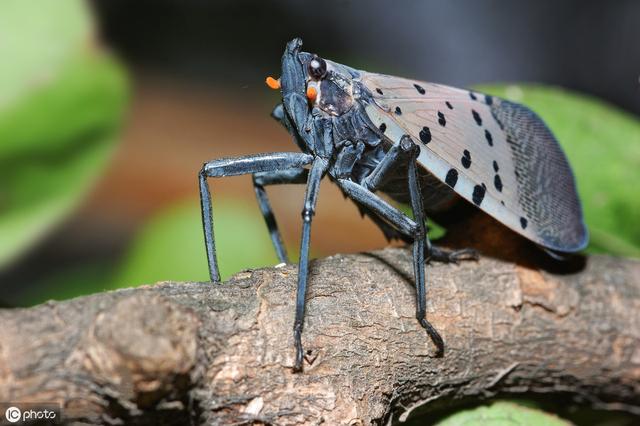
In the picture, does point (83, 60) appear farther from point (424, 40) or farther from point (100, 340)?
point (424, 40)

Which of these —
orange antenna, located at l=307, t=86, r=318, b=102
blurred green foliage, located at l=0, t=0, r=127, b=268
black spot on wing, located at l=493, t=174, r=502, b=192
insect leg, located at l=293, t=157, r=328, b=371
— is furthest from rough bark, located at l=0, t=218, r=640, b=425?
blurred green foliage, located at l=0, t=0, r=127, b=268

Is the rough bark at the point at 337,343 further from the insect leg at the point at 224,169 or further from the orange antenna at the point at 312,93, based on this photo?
the orange antenna at the point at 312,93

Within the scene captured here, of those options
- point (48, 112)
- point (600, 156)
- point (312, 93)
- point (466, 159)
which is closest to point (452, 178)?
point (466, 159)

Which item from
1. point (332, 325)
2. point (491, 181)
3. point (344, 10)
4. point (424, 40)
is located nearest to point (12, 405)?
point (332, 325)

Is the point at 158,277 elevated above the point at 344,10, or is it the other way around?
the point at 344,10

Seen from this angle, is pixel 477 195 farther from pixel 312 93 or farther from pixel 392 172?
pixel 312 93

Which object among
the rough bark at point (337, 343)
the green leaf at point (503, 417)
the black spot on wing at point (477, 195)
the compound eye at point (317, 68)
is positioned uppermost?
the compound eye at point (317, 68)

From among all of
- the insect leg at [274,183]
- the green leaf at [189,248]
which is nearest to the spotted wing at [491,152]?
the insect leg at [274,183]
